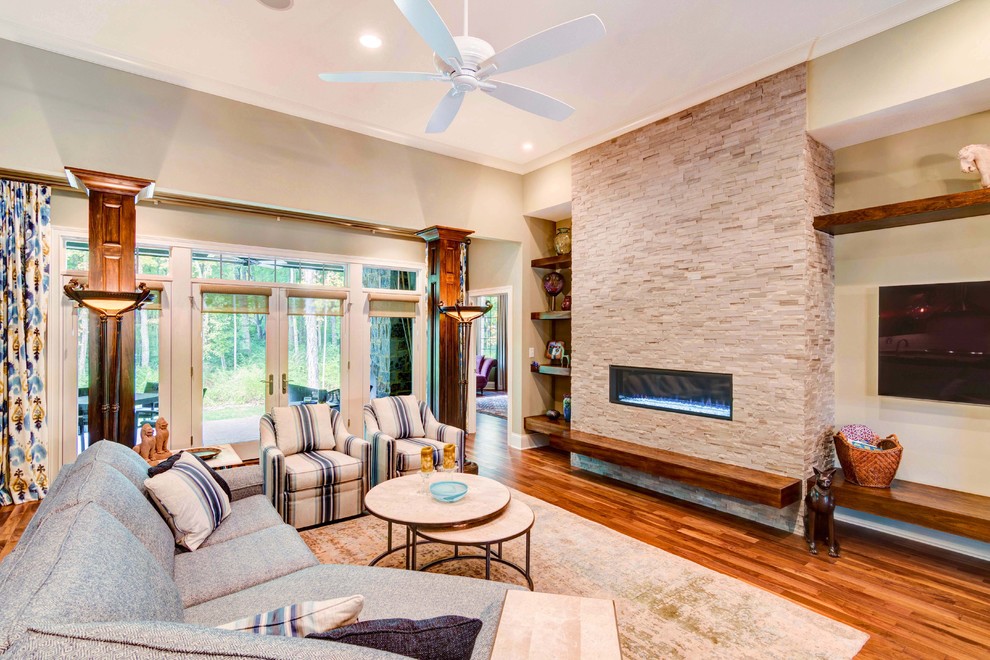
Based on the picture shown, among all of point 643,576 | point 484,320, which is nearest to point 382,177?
point 643,576

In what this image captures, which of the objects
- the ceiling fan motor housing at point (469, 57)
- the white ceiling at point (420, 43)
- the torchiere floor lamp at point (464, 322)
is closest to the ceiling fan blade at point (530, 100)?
the ceiling fan motor housing at point (469, 57)

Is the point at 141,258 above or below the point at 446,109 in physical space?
below

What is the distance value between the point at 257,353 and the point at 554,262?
3.48 m

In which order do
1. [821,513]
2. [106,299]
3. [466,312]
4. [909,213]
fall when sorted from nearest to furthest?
1. [106,299]
2. [909,213]
3. [821,513]
4. [466,312]

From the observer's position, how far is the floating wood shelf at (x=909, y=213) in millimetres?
2848

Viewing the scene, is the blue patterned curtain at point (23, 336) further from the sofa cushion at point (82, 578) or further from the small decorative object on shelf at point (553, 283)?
the small decorative object on shelf at point (553, 283)

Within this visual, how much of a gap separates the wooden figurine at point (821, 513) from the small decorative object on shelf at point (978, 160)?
2.03 m

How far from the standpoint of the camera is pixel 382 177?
4906mm

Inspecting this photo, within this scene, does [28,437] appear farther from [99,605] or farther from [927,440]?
[927,440]

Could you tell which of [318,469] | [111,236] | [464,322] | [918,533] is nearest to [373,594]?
[318,469]

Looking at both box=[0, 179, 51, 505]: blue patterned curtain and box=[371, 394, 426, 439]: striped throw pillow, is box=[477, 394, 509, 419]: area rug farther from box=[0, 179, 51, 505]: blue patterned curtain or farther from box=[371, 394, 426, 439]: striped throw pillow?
box=[0, 179, 51, 505]: blue patterned curtain

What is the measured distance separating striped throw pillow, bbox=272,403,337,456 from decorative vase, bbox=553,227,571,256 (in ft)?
11.1

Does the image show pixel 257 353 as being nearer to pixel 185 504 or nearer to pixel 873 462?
pixel 185 504

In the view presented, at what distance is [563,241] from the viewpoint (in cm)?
587
